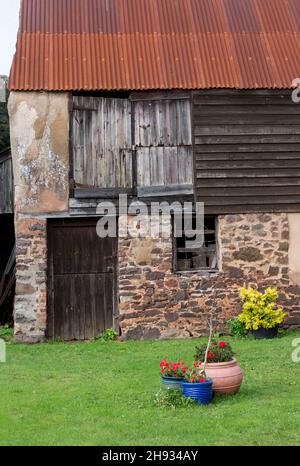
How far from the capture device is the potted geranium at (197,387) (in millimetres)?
8969

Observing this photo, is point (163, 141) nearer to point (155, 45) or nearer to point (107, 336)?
point (155, 45)

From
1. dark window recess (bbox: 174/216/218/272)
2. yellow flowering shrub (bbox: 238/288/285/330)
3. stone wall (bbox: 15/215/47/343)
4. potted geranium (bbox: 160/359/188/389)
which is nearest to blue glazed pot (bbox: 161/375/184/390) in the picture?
potted geranium (bbox: 160/359/188/389)

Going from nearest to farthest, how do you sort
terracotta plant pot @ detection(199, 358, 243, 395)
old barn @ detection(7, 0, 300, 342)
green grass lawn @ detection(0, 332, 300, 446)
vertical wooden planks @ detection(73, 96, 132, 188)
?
green grass lawn @ detection(0, 332, 300, 446) → terracotta plant pot @ detection(199, 358, 243, 395) → old barn @ detection(7, 0, 300, 342) → vertical wooden planks @ detection(73, 96, 132, 188)

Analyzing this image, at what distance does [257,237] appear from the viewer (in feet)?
51.3

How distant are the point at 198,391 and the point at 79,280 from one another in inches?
276

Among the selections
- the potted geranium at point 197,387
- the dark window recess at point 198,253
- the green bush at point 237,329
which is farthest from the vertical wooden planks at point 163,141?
the potted geranium at point 197,387

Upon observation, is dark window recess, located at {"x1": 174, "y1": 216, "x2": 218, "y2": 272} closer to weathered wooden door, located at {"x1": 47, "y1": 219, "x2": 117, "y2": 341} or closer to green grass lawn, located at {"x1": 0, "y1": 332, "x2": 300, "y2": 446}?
weathered wooden door, located at {"x1": 47, "y1": 219, "x2": 117, "y2": 341}

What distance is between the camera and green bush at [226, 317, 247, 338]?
15086mm

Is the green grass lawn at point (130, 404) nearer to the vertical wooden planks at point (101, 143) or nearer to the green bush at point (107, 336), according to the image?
the green bush at point (107, 336)

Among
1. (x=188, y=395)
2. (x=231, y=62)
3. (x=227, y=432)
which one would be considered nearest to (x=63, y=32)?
(x=231, y=62)

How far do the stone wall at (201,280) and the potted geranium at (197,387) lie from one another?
242 inches

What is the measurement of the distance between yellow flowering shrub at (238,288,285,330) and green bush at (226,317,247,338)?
13 cm

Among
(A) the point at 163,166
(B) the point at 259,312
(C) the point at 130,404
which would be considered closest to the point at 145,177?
(A) the point at 163,166

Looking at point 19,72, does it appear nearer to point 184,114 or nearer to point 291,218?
point 184,114
